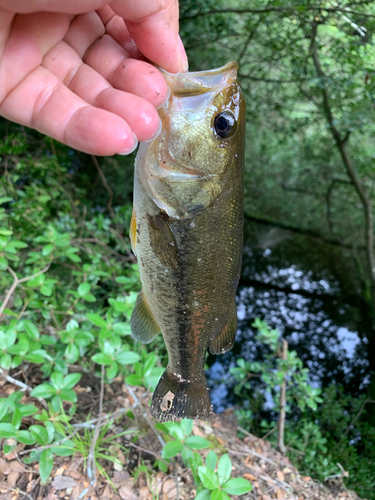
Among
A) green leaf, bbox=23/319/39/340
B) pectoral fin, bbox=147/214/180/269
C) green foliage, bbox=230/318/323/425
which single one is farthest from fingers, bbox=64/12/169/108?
green foliage, bbox=230/318/323/425

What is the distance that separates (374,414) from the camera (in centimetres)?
405

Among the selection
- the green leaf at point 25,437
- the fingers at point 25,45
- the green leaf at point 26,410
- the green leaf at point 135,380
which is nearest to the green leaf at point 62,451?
the green leaf at point 25,437

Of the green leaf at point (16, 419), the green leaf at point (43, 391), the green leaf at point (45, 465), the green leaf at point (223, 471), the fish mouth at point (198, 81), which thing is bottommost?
the green leaf at point (223, 471)

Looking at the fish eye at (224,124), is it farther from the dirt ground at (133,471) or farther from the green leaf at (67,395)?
the dirt ground at (133,471)

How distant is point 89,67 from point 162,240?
828 mm

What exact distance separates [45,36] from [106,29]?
282 millimetres

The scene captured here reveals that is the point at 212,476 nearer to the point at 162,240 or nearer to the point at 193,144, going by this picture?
the point at 162,240

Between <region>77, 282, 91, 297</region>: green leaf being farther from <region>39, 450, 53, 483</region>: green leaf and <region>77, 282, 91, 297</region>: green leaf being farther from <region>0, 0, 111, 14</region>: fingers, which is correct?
<region>0, 0, 111, 14</region>: fingers

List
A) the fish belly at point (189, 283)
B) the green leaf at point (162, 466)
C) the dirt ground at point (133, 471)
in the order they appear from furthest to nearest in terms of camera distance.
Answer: the green leaf at point (162, 466)
the dirt ground at point (133, 471)
the fish belly at point (189, 283)

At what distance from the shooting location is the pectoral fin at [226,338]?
61.3 inches

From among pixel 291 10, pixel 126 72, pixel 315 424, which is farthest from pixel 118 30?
pixel 315 424

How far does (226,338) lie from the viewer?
1.57 meters

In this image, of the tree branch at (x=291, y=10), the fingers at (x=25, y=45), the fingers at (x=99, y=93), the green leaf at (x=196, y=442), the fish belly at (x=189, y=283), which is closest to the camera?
the fingers at (x=99, y=93)

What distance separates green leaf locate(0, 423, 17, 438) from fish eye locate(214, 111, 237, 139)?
1723mm
